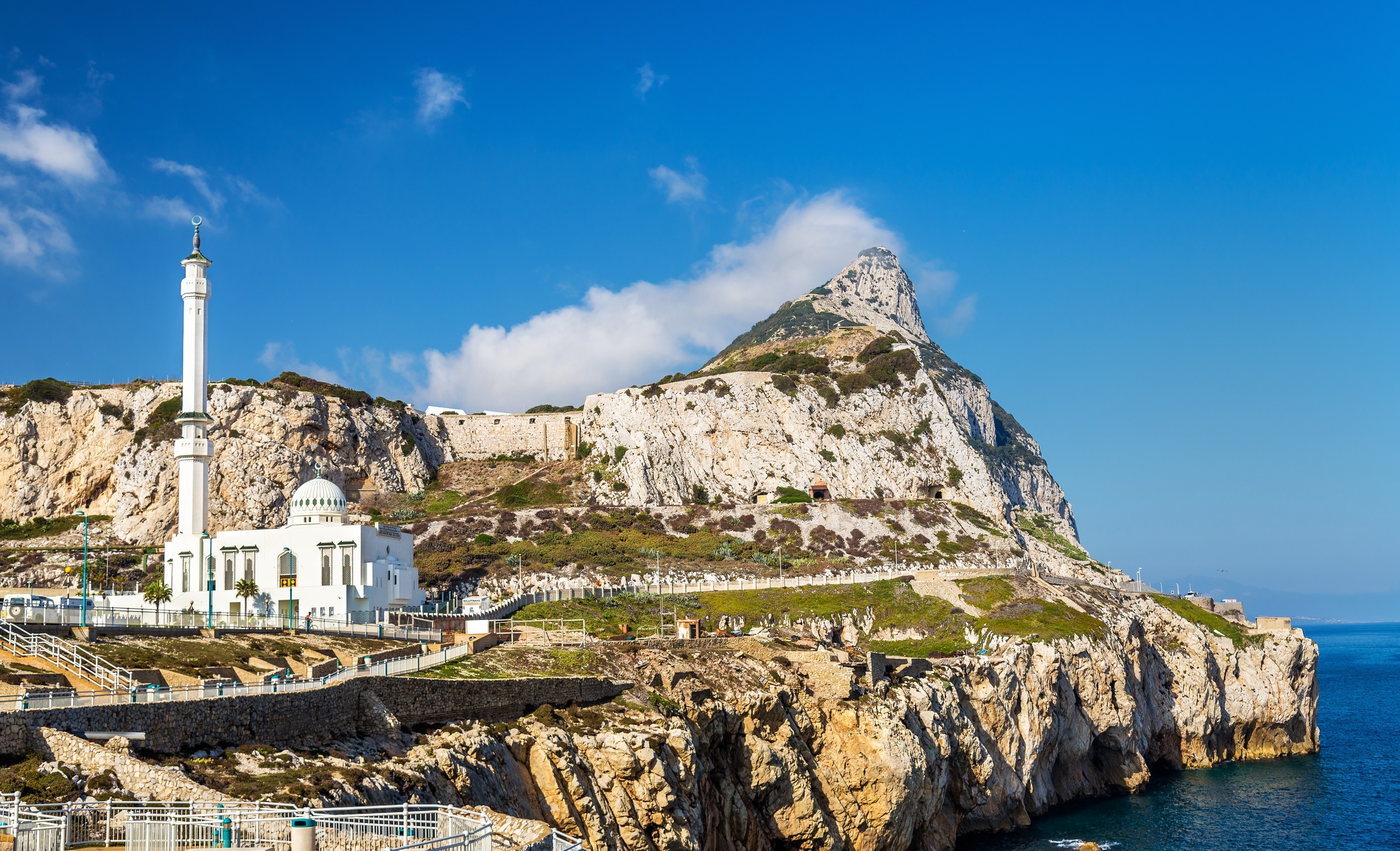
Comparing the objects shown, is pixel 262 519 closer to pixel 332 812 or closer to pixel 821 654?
pixel 821 654

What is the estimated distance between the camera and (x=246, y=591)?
2532 inches

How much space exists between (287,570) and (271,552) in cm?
159

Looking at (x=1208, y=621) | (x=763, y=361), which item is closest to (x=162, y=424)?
(x=763, y=361)

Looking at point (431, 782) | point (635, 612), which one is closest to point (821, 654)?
point (635, 612)

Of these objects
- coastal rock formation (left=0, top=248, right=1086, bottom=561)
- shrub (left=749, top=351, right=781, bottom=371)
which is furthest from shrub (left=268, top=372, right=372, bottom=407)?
shrub (left=749, top=351, right=781, bottom=371)

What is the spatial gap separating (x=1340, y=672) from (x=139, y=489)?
13076 cm

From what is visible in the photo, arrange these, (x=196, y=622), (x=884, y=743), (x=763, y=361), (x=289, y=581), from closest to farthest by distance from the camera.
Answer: (x=196, y=622)
(x=884, y=743)
(x=289, y=581)
(x=763, y=361)

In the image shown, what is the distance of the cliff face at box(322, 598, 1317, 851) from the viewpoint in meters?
35.5

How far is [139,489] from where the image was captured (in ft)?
353

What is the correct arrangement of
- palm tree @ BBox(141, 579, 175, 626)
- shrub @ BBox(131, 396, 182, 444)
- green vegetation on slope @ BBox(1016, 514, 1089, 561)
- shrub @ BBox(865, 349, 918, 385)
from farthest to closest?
shrub @ BBox(865, 349, 918, 385)
green vegetation on slope @ BBox(1016, 514, 1089, 561)
shrub @ BBox(131, 396, 182, 444)
palm tree @ BBox(141, 579, 175, 626)

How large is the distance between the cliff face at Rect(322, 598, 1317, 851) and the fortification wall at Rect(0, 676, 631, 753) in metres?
1.54

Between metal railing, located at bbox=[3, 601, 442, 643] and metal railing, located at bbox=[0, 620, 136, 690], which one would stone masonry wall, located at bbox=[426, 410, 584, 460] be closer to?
metal railing, located at bbox=[3, 601, 442, 643]

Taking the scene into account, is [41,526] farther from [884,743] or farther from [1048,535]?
[1048,535]

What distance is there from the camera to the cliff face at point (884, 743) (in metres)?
35.5
